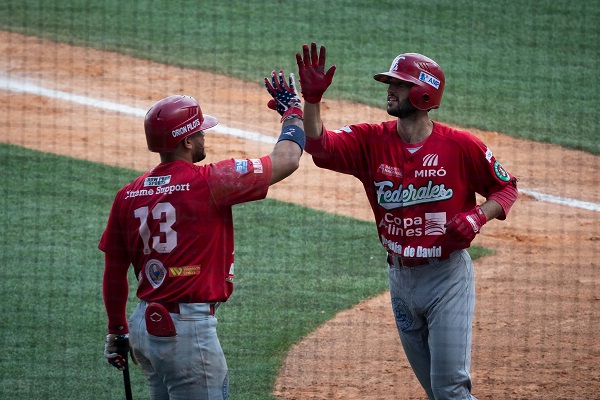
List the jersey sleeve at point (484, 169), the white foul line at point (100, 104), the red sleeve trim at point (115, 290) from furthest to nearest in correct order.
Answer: the white foul line at point (100, 104), the jersey sleeve at point (484, 169), the red sleeve trim at point (115, 290)

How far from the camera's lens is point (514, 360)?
5.77 metres

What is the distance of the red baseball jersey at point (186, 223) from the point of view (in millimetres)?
3742

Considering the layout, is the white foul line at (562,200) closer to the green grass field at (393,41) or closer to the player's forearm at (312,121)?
the green grass field at (393,41)

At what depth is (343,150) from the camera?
4461mm

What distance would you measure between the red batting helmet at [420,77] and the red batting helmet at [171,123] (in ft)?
3.08

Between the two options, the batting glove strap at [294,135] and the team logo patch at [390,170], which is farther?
the team logo patch at [390,170]

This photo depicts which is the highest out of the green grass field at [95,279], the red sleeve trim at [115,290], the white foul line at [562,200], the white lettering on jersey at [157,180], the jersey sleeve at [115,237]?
the white lettering on jersey at [157,180]

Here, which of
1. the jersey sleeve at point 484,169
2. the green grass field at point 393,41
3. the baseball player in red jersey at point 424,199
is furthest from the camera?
the green grass field at point 393,41

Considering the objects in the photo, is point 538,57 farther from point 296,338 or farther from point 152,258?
point 152,258

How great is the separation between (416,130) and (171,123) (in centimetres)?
118

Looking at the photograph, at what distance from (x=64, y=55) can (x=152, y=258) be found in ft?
28.1

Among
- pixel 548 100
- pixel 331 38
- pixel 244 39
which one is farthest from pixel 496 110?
pixel 244 39

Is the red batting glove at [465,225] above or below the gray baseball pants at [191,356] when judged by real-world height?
above

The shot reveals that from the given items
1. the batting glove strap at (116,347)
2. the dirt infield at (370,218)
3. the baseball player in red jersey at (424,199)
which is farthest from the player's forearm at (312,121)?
the dirt infield at (370,218)
